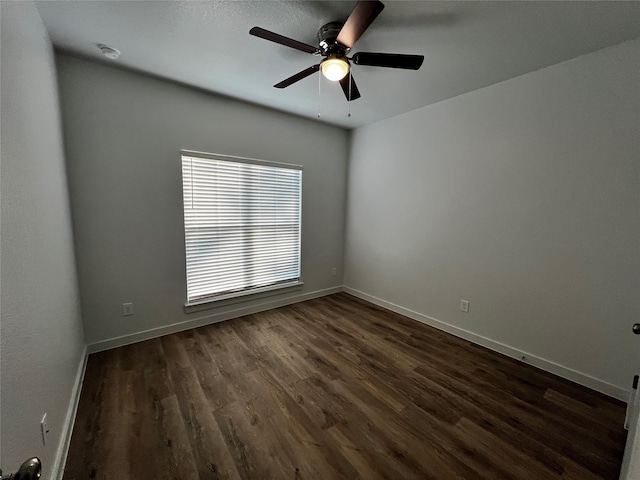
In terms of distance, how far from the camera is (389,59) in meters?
1.64

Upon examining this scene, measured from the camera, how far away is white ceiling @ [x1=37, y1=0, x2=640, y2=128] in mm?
1528

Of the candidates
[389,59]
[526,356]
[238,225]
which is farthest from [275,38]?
[526,356]

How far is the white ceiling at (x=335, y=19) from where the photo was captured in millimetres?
1528

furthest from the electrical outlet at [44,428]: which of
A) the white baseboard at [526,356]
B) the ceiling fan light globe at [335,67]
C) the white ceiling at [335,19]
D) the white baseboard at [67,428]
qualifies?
the white baseboard at [526,356]

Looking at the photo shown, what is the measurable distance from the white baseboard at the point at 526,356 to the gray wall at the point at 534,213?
0.05 feet

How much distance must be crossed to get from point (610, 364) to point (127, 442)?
3.37 m

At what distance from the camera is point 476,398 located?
1.87 meters

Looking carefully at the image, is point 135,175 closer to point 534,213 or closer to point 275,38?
point 275,38

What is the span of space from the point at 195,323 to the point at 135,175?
1.67 m

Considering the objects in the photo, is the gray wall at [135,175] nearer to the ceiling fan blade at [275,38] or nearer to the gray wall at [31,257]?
the gray wall at [31,257]

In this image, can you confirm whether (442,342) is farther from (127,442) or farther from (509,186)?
(127,442)

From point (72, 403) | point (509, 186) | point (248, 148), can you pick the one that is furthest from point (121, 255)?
point (509, 186)

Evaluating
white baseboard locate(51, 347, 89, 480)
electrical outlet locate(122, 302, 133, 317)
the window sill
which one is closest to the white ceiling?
electrical outlet locate(122, 302, 133, 317)

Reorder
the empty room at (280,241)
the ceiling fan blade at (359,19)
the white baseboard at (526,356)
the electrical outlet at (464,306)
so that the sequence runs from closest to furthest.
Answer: the ceiling fan blade at (359,19), the empty room at (280,241), the white baseboard at (526,356), the electrical outlet at (464,306)
